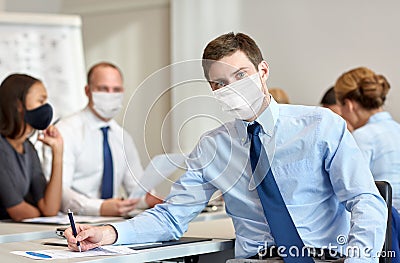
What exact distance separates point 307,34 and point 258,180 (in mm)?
2919

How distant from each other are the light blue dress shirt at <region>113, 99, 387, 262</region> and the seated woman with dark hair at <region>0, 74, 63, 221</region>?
127 centimetres

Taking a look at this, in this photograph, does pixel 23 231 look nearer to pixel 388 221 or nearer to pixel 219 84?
pixel 219 84

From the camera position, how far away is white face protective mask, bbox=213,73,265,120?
232 centimetres

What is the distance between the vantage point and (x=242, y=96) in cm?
233

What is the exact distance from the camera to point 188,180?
2.62 m

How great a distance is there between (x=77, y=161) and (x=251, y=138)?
1.99 meters

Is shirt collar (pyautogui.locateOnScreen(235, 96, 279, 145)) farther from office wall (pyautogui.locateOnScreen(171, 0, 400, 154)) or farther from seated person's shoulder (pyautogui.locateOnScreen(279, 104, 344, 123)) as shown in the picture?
office wall (pyautogui.locateOnScreen(171, 0, 400, 154))

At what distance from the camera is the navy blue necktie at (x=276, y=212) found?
2395 millimetres

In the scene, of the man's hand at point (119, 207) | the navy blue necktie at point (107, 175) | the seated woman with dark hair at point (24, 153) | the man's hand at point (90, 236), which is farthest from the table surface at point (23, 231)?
the navy blue necktie at point (107, 175)

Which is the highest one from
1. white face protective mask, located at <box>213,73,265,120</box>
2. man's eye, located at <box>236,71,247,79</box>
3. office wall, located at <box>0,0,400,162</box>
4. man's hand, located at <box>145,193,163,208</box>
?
office wall, located at <box>0,0,400,162</box>

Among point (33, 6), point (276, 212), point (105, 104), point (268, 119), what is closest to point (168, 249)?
point (276, 212)

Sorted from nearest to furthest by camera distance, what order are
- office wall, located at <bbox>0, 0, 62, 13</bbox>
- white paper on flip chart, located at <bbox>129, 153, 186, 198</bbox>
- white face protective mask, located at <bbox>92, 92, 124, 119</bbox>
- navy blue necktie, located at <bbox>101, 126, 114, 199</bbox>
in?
white paper on flip chart, located at <bbox>129, 153, 186, 198</bbox>
navy blue necktie, located at <bbox>101, 126, 114, 199</bbox>
white face protective mask, located at <bbox>92, 92, 124, 119</bbox>
office wall, located at <bbox>0, 0, 62, 13</bbox>

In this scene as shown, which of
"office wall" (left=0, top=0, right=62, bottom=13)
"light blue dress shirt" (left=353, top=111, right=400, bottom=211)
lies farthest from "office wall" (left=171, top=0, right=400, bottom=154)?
"office wall" (left=0, top=0, right=62, bottom=13)

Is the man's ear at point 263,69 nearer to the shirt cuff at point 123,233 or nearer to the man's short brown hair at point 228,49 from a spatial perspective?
the man's short brown hair at point 228,49
